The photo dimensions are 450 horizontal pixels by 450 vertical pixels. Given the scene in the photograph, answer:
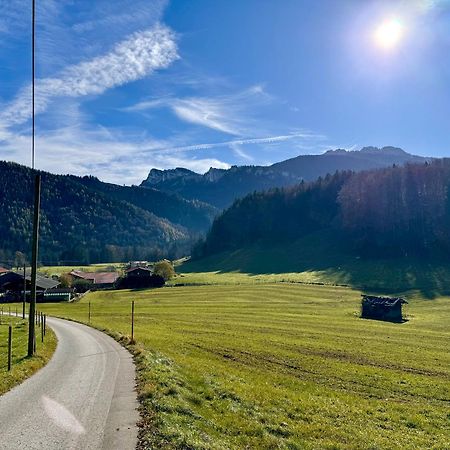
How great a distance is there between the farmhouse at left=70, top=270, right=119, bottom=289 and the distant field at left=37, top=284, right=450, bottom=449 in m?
72.2

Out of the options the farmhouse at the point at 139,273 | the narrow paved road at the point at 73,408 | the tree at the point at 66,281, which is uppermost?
the narrow paved road at the point at 73,408

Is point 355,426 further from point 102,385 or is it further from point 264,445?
point 102,385

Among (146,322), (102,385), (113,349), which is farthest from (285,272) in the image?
(102,385)

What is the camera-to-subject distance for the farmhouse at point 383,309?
81.6 m

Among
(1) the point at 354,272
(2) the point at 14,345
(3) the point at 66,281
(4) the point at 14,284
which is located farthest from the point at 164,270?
(2) the point at 14,345

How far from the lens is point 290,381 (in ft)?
101

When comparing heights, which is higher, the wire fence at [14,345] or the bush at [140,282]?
the wire fence at [14,345]

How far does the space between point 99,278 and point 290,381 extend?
418ft

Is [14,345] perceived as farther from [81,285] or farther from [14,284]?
[81,285]

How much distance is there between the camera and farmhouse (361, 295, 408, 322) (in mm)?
81562

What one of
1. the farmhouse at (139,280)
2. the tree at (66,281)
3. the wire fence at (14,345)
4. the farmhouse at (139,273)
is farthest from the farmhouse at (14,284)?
the wire fence at (14,345)

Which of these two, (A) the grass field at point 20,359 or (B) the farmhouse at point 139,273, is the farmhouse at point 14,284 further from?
(A) the grass field at point 20,359

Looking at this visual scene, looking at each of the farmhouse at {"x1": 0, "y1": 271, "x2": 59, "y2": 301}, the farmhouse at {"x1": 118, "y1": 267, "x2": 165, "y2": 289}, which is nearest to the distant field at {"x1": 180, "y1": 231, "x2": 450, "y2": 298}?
the farmhouse at {"x1": 118, "y1": 267, "x2": 165, "y2": 289}

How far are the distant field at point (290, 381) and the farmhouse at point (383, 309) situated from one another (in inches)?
242
